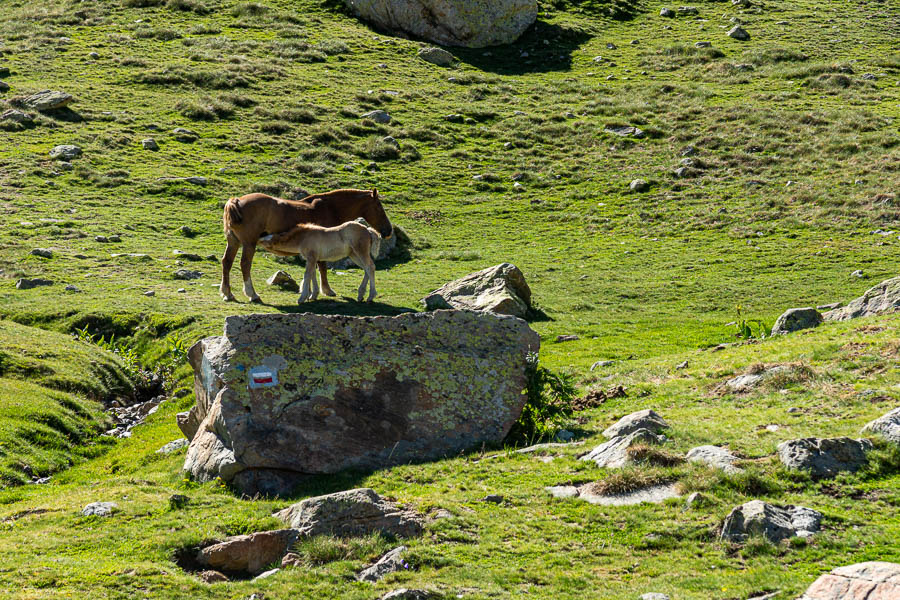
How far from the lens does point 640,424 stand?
12656 millimetres

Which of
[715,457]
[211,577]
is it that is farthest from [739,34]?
[211,577]

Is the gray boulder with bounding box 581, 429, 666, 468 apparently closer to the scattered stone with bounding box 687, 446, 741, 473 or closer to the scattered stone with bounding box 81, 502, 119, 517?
the scattered stone with bounding box 687, 446, 741, 473

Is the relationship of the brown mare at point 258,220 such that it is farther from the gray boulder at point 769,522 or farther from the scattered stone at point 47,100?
the scattered stone at point 47,100

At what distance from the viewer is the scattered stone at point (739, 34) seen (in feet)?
239

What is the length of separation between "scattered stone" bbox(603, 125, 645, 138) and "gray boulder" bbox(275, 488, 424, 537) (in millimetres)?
46139

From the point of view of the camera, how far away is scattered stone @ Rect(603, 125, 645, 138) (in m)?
53.3

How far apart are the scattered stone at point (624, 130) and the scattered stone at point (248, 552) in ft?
154

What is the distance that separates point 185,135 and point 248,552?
44.1 meters

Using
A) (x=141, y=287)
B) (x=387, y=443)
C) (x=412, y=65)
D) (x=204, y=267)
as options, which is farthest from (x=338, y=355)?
(x=412, y=65)

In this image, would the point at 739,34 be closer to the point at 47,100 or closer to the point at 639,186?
the point at 639,186

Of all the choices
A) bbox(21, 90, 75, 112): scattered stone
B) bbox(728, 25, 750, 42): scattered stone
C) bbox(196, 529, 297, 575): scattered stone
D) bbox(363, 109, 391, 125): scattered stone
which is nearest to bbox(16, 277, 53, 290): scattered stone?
bbox(196, 529, 297, 575): scattered stone

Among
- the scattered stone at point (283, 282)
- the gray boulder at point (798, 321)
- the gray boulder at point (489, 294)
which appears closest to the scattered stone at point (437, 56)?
the scattered stone at point (283, 282)

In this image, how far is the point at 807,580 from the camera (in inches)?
328

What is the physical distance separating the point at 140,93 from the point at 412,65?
71.8 feet
